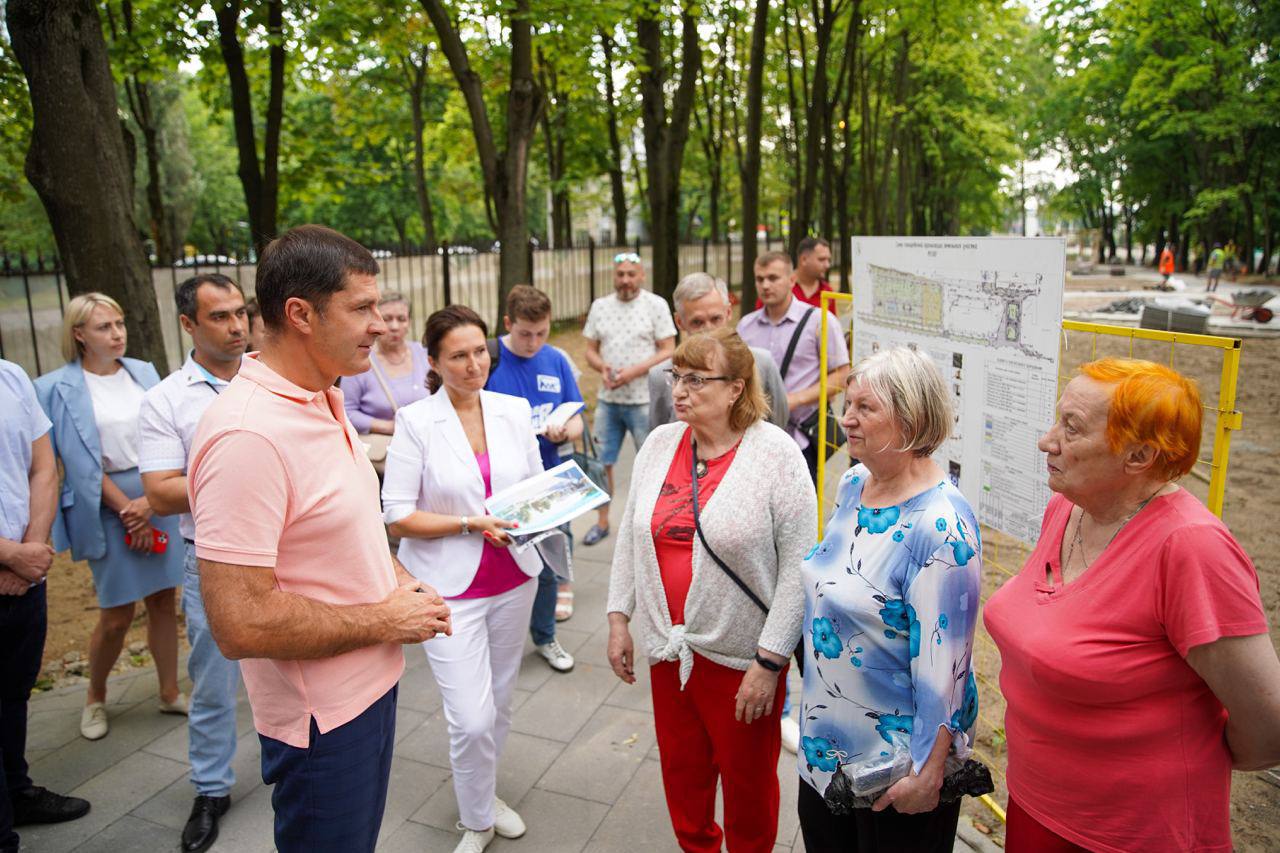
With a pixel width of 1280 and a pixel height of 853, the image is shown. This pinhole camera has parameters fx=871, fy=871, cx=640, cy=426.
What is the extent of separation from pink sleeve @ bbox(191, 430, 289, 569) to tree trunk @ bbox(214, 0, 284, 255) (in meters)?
8.43

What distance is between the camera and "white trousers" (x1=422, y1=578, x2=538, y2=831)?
327 centimetres

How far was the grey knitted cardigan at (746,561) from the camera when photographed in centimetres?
279

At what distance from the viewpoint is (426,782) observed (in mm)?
3895

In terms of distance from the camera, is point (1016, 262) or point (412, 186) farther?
point (412, 186)

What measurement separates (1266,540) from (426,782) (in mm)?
6653

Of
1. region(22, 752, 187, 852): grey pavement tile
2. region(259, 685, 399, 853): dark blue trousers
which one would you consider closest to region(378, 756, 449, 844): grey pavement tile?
region(22, 752, 187, 852): grey pavement tile

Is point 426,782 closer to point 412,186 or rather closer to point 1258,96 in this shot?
point 1258,96

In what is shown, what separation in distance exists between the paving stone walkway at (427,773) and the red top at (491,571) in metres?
1.01

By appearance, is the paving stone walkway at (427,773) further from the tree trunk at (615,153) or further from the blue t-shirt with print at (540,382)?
the tree trunk at (615,153)

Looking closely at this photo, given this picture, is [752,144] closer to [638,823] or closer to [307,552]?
[638,823]

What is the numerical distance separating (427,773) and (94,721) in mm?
1759

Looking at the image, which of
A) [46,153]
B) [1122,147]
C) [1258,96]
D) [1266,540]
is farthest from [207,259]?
[1122,147]

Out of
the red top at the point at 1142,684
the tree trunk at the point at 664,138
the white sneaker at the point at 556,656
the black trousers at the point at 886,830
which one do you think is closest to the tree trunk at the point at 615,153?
the tree trunk at the point at 664,138

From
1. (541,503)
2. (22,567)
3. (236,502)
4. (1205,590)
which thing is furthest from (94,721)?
(1205,590)
